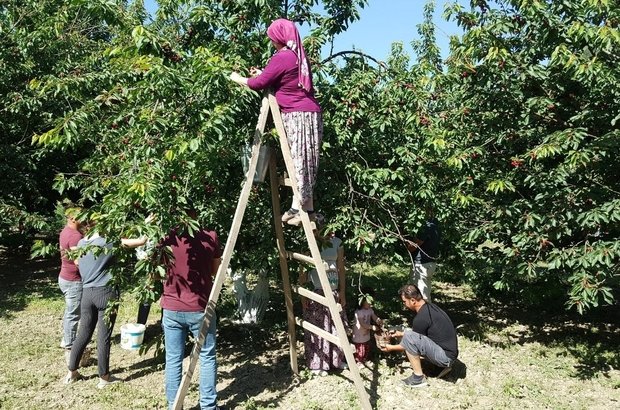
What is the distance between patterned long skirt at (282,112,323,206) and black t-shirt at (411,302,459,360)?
209cm

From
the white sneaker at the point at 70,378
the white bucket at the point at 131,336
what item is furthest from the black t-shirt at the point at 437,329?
the white sneaker at the point at 70,378

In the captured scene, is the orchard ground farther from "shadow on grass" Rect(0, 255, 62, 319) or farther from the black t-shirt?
"shadow on grass" Rect(0, 255, 62, 319)

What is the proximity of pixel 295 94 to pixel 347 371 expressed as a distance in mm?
2990

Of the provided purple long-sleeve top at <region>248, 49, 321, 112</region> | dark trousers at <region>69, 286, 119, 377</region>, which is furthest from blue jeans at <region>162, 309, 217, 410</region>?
purple long-sleeve top at <region>248, 49, 321, 112</region>

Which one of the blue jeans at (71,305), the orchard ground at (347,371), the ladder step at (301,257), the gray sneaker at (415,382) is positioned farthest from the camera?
the blue jeans at (71,305)

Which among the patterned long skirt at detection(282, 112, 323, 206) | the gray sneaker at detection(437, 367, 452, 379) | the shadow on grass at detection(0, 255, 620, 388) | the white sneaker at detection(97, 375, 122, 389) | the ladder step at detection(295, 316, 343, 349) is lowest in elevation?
the white sneaker at detection(97, 375, 122, 389)

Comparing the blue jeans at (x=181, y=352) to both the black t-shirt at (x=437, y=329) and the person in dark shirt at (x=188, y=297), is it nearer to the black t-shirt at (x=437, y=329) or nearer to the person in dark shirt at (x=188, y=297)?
the person in dark shirt at (x=188, y=297)

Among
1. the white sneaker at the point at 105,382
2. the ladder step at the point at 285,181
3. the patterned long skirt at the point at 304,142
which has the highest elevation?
the patterned long skirt at the point at 304,142

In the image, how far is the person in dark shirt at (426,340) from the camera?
5.09 meters

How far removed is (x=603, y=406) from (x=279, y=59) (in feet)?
13.7

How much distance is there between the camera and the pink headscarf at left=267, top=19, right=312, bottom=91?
3.77 meters

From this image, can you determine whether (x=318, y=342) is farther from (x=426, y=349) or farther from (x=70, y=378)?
(x=70, y=378)

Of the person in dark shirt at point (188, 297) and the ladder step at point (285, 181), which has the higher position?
the ladder step at point (285, 181)

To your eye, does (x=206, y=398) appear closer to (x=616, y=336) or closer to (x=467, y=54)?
(x=467, y=54)
